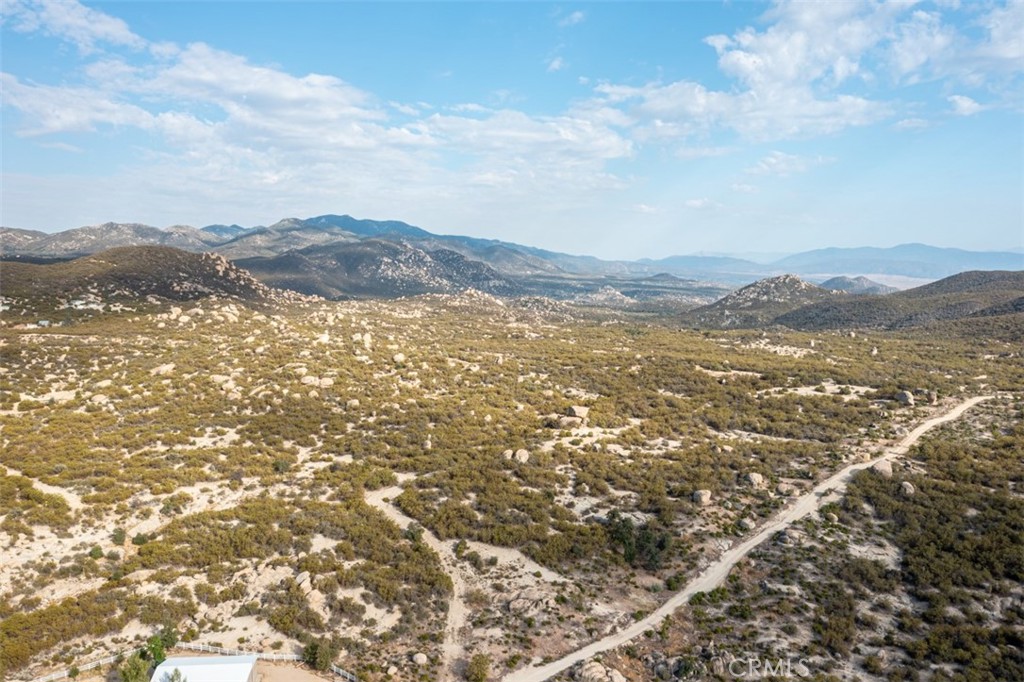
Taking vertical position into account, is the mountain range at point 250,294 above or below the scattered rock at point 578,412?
above

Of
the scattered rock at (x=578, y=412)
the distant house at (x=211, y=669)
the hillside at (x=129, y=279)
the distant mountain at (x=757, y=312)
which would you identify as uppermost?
the hillside at (x=129, y=279)

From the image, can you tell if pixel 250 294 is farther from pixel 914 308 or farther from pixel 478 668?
pixel 914 308

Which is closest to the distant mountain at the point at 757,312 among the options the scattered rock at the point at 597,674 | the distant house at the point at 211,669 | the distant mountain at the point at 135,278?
the distant mountain at the point at 135,278

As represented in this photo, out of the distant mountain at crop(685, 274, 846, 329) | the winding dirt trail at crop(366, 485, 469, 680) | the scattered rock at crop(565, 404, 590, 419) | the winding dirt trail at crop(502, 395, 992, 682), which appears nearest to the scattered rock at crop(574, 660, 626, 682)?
the winding dirt trail at crop(502, 395, 992, 682)

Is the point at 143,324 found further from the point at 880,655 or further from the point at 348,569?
the point at 880,655

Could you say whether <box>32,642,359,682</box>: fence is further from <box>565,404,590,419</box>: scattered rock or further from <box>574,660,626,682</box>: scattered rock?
<box>565,404,590,419</box>: scattered rock

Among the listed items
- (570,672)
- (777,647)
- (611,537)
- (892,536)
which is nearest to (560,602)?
(570,672)

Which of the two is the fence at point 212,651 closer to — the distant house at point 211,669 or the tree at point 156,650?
the distant house at point 211,669
